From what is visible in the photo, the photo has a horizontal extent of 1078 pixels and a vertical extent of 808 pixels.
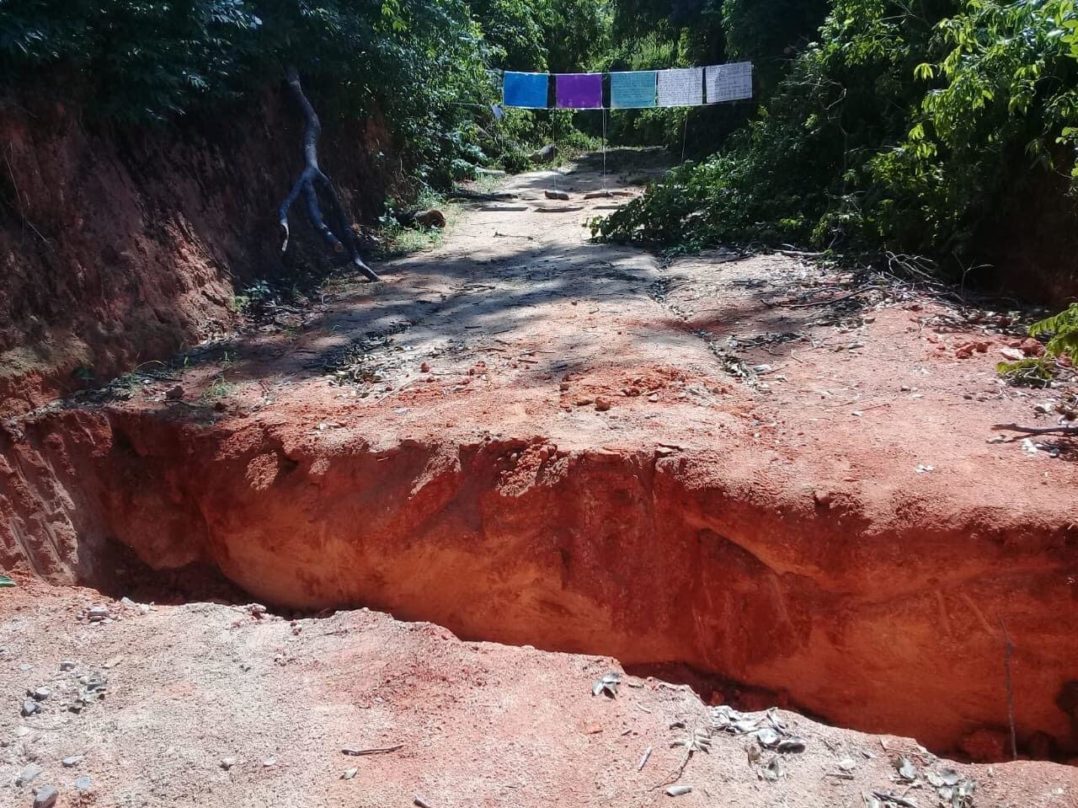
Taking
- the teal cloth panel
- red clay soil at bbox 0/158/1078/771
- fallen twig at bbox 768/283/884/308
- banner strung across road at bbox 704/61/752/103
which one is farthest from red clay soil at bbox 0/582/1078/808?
the teal cloth panel

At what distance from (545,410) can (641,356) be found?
85cm

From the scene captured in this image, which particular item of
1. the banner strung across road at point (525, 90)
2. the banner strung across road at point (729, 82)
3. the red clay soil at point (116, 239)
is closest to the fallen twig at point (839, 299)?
the red clay soil at point (116, 239)

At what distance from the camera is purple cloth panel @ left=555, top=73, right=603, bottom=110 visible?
498 inches

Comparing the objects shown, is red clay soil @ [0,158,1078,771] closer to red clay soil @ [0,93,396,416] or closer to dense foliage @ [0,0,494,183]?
red clay soil @ [0,93,396,416]

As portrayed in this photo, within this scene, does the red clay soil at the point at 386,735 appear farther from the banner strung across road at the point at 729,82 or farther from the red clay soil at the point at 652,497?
the banner strung across road at the point at 729,82

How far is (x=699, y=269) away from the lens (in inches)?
287

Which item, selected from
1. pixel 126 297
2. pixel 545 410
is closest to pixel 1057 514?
pixel 545 410

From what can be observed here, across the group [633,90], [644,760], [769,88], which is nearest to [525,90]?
[633,90]

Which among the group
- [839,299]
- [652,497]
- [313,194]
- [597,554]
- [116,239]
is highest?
[313,194]

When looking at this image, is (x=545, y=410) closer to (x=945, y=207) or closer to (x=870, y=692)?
(x=870, y=692)

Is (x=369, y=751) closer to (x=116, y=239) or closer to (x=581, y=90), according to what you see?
(x=116, y=239)

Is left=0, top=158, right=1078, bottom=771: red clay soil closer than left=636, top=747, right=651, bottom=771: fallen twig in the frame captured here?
No

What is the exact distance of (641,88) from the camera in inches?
488

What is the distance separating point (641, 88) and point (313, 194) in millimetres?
6348
